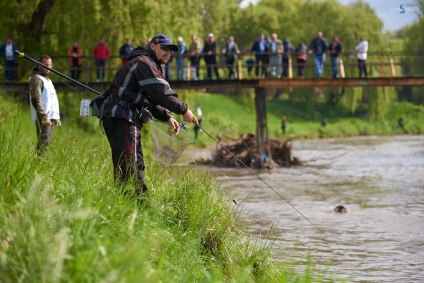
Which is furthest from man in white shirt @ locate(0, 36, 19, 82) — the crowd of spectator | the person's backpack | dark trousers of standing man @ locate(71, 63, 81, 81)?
the person's backpack

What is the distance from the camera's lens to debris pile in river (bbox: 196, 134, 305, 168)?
29.3 m

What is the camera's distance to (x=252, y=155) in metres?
29.6

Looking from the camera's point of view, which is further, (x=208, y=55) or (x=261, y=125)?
(x=261, y=125)

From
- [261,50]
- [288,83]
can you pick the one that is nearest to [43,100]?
[261,50]

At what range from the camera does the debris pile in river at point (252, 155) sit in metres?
29.3

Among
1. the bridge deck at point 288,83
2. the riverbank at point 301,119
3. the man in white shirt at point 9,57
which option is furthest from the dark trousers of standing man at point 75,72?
the riverbank at point 301,119

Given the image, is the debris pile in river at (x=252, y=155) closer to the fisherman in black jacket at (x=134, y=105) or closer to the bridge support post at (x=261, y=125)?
the bridge support post at (x=261, y=125)

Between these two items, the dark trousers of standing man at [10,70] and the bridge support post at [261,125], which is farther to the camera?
the bridge support post at [261,125]

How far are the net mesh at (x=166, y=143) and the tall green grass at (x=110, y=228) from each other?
0.32 m

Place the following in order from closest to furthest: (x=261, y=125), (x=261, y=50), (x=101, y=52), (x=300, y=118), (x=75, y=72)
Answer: (x=101, y=52) → (x=75, y=72) → (x=261, y=50) → (x=261, y=125) → (x=300, y=118)

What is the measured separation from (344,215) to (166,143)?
24.8 ft

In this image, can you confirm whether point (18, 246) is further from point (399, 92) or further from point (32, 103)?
point (399, 92)

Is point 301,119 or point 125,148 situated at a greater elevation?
point 125,148

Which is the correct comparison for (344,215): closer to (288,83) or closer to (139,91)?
(139,91)
